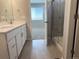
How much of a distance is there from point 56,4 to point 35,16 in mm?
3693

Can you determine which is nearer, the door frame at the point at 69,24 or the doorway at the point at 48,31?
the door frame at the point at 69,24

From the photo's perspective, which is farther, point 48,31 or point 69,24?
point 48,31

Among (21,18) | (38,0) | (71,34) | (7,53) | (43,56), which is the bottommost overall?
(43,56)

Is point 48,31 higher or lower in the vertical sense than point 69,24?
lower

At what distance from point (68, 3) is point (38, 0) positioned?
5246 mm

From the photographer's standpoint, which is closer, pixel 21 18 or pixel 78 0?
pixel 78 0

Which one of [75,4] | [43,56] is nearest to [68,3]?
[75,4]

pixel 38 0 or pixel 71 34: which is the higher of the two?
pixel 38 0

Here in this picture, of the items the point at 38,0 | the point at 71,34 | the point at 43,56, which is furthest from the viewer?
the point at 38,0

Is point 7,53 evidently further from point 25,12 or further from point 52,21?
point 52,21

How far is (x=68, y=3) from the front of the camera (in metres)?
2.05

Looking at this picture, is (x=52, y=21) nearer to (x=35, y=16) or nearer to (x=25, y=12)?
(x=25, y=12)

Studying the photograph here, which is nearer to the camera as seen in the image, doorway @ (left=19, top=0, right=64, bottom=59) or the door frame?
the door frame

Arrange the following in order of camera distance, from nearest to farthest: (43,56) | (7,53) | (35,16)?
(7,53), (43,56), (35,16)
